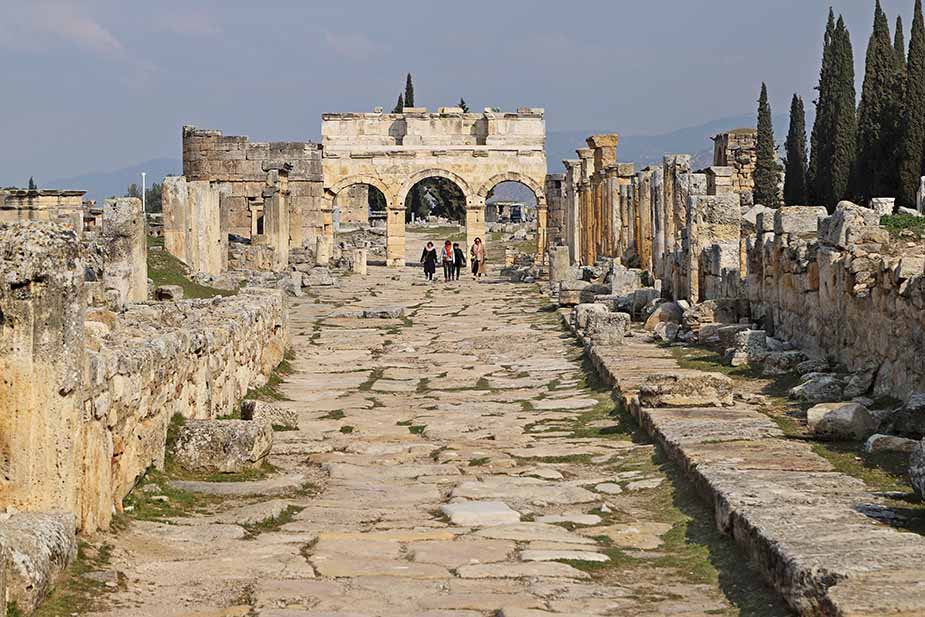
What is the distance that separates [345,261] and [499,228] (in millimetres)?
24762

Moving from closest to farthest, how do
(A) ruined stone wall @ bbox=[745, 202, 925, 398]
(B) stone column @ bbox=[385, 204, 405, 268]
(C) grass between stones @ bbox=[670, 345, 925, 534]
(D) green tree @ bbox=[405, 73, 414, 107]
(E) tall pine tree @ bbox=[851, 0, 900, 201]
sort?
(C) grass between stones @ bbox=[670, 345, 925, 534] → (A) ruined stone wall @ bbox=[745, 202, 925, 398] → (E) tall pine tree @ bbox=[851, 0, 900, 201] → (B) stone column @ bbox=[385, 204, 405, 268] → (D) green tree @ bbox=[405, 73, 414, 107]

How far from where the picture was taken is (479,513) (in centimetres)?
725

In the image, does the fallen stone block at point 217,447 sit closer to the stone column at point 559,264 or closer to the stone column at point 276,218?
the stone column at point 559,264

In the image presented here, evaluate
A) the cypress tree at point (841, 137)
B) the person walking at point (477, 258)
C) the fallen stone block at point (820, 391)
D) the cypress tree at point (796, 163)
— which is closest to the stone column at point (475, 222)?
the person walking at point (477, 258)

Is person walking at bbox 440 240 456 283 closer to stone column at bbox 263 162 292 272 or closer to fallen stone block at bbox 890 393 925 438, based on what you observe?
stone column at bbox 263 162 292 272

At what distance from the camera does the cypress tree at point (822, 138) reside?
45.1 m

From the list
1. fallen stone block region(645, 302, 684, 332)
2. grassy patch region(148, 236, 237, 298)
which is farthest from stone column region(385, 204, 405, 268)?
fallen stone block region(645, 302, 684, 332)

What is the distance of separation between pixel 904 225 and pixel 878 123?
23.3 meters

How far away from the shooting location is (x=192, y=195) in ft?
85.9

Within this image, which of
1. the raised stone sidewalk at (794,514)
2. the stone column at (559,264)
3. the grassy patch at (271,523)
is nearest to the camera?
the raised stone sidewalk at (794,514)

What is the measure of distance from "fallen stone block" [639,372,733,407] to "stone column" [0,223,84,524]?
466 centimetres

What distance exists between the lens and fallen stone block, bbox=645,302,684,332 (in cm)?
1644

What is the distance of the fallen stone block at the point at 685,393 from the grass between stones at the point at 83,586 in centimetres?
459

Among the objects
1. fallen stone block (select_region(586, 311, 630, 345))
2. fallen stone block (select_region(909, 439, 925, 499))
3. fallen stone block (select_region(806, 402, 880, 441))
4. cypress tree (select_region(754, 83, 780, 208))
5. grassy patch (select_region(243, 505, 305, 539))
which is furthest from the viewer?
cypress tree (select_region(754, 83, 780, 208))
